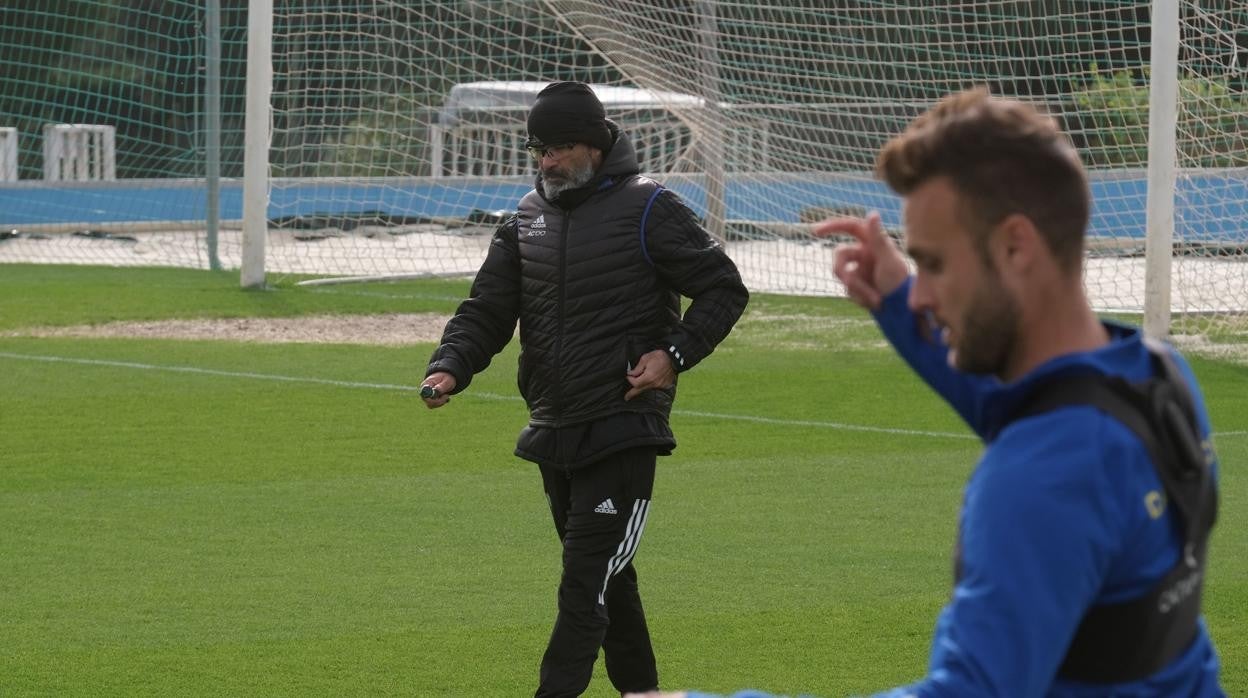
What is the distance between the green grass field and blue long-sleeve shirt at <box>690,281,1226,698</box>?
→ 154 inches

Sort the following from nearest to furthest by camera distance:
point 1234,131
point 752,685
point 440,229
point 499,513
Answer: point 752,685 → point 499,513 → point 1234,131 → point 440,229

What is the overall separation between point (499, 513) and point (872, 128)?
31.8 feet

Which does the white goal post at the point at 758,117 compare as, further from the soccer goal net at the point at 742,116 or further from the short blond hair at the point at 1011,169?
the short blond hair at the point at 1011,169

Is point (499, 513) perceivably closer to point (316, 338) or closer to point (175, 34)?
point (316, 338)

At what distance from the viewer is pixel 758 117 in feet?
57.1

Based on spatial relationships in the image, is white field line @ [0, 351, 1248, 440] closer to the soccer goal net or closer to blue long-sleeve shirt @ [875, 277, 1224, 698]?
the soccer goal net

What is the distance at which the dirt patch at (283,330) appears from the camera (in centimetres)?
1477

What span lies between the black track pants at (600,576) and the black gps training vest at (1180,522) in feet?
10.5

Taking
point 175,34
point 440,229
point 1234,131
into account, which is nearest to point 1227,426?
point 1234,131

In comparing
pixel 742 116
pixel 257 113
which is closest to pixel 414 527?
pixel 257 113

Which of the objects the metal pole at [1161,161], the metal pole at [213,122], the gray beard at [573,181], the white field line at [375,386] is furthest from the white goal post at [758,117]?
the gray beard at [573,181]

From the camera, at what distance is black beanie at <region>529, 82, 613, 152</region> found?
17.7ft

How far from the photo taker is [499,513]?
8617 mm

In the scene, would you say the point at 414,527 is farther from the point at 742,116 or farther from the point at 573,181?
the point at 742,116
